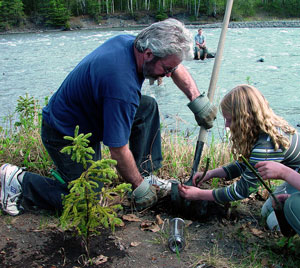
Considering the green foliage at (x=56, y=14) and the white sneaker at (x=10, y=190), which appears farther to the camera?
the green foliage at (x=56, y=14)

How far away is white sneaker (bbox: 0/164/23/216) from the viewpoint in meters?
3.01

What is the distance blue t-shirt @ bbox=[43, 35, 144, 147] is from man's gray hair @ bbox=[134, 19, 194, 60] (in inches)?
7.2

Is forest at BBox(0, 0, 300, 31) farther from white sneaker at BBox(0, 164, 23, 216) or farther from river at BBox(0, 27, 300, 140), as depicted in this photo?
white sneaker at BBox(0, 164, 23, 216)

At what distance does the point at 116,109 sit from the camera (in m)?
2.46

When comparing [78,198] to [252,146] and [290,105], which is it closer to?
[252,146]

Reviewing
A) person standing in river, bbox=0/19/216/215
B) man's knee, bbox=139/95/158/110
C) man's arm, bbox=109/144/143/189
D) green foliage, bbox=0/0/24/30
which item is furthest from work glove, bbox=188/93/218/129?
green foliage, bbox=0/0/24/30

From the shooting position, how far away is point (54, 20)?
43.3 m

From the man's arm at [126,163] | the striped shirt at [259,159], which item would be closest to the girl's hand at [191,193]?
the striped shirt at [259,159]

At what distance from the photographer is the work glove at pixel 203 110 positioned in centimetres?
321

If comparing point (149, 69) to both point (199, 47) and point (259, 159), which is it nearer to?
point (259, 159)

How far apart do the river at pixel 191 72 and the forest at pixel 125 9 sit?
2129 centimetres

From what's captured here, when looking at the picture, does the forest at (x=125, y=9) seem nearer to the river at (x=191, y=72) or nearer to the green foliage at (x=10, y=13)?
the green foliage at (x=10, y=13)

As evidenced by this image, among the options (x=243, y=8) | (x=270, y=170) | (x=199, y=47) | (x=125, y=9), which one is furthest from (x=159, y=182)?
(x=243, y=8)

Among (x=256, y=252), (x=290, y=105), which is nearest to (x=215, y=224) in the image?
(x=256, y=252)
